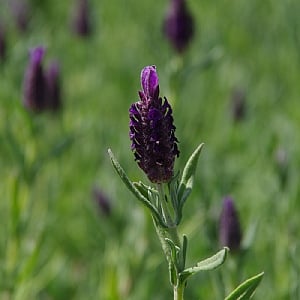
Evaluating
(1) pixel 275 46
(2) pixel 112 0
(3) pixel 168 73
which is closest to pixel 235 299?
(3) pixel 168 73

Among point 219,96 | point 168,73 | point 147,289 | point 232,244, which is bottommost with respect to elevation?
point 232,244

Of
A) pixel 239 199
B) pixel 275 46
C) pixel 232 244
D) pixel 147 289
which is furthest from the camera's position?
pixel 275 46

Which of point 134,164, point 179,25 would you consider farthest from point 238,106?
point 179,25

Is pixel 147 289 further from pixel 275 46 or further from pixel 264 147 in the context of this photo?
pixel 275 46

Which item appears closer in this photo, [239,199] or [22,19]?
[239,199]

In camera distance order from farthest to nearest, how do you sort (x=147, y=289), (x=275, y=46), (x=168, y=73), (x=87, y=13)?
(x=275, y=46) → (x=87, y=13) → (x=168, y=73) → (x=147, y=289)

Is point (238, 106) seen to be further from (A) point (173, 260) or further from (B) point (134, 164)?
(A) point (173, 260)

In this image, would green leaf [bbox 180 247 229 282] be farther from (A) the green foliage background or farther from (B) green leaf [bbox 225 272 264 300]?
(A) the green foliage background

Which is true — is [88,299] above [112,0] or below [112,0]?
below
